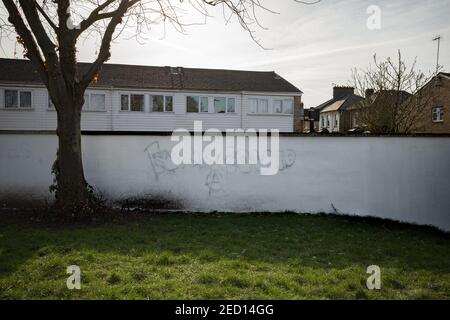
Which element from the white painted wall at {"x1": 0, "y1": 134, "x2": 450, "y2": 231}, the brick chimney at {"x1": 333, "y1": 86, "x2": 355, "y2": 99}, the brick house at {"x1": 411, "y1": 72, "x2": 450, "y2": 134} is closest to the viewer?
the white painted wall at {"x1": 0, "y1": 134, "x2": 450, "y2": 231}

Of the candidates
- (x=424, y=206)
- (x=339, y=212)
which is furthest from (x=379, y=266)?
(x=424, y=206)

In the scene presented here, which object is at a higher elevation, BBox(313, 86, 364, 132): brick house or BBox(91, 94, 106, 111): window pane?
BBox(313, 86, 364, 132): brick house

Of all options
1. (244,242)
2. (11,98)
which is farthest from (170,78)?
(244,242)

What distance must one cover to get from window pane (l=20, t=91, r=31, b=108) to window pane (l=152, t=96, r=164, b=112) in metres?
7.33

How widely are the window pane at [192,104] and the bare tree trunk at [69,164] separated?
15.1 m

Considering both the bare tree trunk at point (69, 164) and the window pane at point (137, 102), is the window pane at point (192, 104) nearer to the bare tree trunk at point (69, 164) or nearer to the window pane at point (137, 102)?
the window pane at point (137, 102)

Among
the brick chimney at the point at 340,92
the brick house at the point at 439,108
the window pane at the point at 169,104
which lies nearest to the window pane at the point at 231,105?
the window pane at the point at 169,104

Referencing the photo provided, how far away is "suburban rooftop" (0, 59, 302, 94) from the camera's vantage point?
21938mm

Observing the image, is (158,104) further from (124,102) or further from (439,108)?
(439,108)

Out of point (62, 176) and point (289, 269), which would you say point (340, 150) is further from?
point (62, 176)

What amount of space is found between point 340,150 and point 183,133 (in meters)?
4.43

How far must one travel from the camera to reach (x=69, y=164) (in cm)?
828

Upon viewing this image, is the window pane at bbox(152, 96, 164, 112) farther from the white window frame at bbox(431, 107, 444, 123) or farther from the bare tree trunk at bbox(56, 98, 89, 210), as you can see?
the white window frame at bbox(431, 107, 444, 123)

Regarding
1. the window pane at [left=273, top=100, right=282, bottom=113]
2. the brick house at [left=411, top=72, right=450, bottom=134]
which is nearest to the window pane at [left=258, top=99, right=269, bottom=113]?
the window pane at [left=273, top=100, right=282, bottom=113]
